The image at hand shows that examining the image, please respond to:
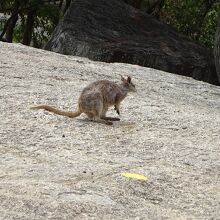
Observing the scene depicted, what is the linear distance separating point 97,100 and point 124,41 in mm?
7706

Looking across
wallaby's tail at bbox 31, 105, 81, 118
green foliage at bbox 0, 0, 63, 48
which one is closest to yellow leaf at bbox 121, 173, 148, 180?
wallaby's tail at bbox 31, 105, 81, 118

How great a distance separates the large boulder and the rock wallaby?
21.1 feet

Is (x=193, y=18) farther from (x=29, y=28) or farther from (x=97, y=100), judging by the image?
(x=97, y=100)

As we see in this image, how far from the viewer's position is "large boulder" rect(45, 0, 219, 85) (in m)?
15.1

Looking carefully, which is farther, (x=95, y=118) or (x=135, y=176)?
(x=95, y=118)

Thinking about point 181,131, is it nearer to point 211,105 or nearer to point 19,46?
point 211,105

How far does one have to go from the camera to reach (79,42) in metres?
15.1

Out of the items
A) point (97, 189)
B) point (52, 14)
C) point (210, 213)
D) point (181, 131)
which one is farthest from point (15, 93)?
point (52, 14)

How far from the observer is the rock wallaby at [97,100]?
26.5 feet

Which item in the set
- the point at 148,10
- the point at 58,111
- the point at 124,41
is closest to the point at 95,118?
the point at 58,111

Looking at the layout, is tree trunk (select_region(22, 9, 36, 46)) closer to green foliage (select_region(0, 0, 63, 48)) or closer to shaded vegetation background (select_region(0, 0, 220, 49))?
shaded vegetation background (select_region(0, 0, 220, 49))

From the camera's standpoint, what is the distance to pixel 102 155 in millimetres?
6930

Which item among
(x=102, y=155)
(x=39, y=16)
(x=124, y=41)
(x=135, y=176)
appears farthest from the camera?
(x=39, y=16)

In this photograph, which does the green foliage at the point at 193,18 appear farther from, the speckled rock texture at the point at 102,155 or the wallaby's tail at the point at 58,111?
the wallaby's tail at the point at 58,111
